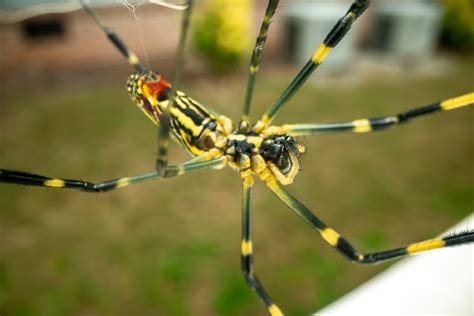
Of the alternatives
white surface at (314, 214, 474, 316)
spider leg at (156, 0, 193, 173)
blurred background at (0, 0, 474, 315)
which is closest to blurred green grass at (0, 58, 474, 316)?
blurred background at (0, 0, 474, 315)

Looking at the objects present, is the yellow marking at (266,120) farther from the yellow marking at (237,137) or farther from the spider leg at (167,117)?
the spider leg at (167,117)

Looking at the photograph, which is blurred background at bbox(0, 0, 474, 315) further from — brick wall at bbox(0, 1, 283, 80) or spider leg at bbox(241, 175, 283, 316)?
spider leg at bbox(241, 175, 283, 316)

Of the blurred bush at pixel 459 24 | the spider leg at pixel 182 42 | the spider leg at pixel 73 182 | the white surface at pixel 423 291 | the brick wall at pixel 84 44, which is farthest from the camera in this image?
the blurred bush at pixel 459 24

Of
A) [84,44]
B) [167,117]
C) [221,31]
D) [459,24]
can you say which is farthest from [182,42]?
[459,24]

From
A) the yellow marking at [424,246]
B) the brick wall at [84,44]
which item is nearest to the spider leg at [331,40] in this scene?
the yellow marking at [424,246]

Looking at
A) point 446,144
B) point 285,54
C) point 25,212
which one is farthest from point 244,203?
point 285,54

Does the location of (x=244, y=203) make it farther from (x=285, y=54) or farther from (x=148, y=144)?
(x=285, y=54)

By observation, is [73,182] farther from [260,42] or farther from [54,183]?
[260,42]

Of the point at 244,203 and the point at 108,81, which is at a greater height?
the point at 108,81
